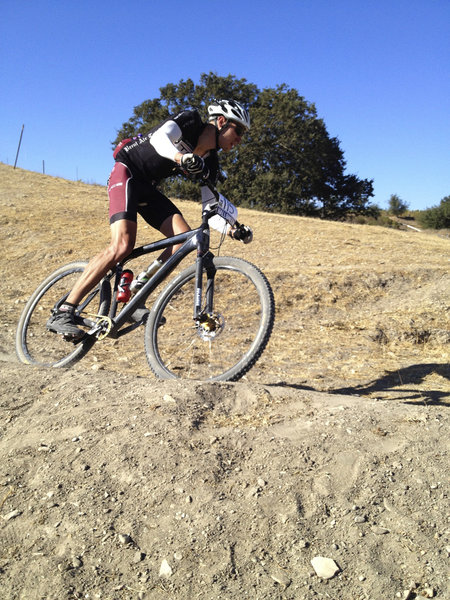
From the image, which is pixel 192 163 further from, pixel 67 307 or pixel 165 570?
pixel 165 570

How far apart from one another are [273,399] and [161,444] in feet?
3.09

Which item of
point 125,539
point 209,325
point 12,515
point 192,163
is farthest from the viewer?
point 209,325

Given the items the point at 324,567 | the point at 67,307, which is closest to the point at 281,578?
the point at 324,567

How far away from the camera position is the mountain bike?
12.0ft

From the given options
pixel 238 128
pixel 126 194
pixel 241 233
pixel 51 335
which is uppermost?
pixel 238 128

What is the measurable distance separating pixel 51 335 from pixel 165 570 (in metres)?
4.50

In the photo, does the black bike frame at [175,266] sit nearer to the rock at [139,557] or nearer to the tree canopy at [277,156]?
the rock at [139,557]

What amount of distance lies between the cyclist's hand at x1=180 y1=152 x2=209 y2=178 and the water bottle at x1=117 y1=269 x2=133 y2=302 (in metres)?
1.15

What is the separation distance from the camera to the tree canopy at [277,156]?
32719 millimetres

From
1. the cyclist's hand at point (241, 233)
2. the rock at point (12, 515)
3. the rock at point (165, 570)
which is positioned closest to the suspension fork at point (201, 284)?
the cyclist's hand at point (241, 233)

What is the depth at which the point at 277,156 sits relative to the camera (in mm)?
33906

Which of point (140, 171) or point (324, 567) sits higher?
point (140, 171)

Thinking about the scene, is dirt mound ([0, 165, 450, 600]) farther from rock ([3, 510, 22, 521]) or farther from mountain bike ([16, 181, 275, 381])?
mountain bike ([16, 181, 275, 381])

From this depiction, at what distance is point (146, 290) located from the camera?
3895mm
